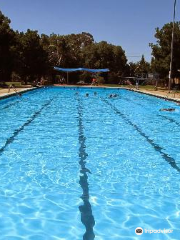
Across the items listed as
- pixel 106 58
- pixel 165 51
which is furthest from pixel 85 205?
pixel 106 58

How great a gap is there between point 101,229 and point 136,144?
509 centimetres

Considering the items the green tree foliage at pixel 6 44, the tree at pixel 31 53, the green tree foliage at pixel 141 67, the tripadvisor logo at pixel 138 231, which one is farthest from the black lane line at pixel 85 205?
the green tree foliage at pixel 141 67

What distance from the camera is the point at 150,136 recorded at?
1026 centimetres

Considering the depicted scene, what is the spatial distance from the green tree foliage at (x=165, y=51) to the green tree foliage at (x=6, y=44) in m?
16.5

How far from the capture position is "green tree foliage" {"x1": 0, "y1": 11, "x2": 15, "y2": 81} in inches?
1272

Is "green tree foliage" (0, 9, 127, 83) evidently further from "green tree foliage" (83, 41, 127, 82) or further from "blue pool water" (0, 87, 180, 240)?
"blue pool water" (0, 87, 180, 240)

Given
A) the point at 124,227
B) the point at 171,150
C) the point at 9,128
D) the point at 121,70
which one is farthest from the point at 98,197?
the point at 121,70

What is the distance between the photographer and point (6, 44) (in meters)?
33.2

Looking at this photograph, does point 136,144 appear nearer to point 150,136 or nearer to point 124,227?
point 150,136

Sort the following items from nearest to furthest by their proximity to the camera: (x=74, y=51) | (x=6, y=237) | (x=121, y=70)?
(x=6, y=237), (x=74, y=51), (x=121, y=70)

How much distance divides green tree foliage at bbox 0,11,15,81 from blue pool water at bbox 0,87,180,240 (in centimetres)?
2339

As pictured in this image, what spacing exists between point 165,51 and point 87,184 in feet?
111

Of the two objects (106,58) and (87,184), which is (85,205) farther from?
(106,58)

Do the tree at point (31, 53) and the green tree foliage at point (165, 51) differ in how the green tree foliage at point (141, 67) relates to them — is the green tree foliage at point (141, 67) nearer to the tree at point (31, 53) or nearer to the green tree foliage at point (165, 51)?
the green tree foliage at point (165, 51)
